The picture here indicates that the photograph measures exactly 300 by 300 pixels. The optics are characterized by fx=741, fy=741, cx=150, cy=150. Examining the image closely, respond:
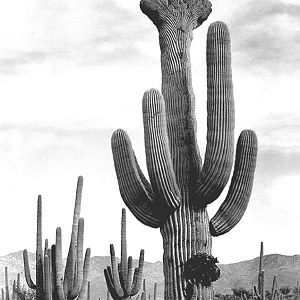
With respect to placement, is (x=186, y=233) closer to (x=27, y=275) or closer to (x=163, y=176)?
(x=163, y=176)

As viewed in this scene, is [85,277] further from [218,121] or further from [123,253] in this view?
[218,121]

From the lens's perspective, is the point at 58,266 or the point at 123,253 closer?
the point at 58,266

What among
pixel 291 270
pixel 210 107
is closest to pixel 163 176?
pixel 210 107

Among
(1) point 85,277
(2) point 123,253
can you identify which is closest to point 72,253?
(1) point 85,277

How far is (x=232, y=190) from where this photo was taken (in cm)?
1041

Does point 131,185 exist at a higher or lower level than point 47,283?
higher

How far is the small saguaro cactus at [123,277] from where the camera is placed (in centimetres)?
1398

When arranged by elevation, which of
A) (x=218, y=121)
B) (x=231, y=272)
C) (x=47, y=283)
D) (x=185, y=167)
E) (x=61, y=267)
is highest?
(x=231, y=272)

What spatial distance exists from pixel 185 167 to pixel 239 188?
0.81m

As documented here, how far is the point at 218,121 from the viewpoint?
393 inches

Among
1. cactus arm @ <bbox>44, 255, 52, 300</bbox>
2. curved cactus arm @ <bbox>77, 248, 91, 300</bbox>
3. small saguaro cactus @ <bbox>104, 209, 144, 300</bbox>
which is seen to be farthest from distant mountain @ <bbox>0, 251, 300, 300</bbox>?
cactus arm @ <bbox>44, 255, 52, 300</bbox>

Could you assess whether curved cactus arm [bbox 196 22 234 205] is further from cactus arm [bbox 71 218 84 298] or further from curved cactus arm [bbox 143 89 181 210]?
cactus arm [bbox 71 218 84 298]

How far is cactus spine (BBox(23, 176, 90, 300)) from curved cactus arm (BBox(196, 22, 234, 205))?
2.72m

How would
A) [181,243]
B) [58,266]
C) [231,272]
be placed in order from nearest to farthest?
[181,243] → [58,266] → [231,272]
